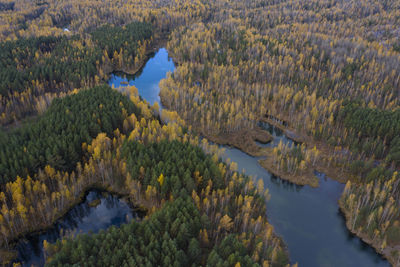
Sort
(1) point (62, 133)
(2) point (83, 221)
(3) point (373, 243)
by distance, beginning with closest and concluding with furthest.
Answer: (3) point (373, 243) → (2) point (83, 221) → (1) point (62, 133)

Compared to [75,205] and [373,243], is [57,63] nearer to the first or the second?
[75,205]

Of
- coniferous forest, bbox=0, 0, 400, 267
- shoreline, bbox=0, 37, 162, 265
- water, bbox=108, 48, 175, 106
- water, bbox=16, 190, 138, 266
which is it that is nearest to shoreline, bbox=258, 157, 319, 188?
coniferous forest, bbox=0, 0, 400, 267

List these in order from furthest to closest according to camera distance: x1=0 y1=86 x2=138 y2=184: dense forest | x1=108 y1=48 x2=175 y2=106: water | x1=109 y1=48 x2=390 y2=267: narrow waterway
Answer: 1. x1=108 y1=48 x2=175 y2=106: water
2. x1=0 y1=86 x2=138 y2=184: dense forest
3. x1=109 y1=48 x2=390 y2=267: narrow waterway

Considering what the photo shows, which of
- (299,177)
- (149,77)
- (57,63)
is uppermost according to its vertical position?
(57,63)

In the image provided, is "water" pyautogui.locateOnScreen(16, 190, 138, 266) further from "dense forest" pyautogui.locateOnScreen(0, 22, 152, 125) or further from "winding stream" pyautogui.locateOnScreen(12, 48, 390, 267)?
"dense forest" pyautogui.locateOnScreen(0, 22, 152, 125)

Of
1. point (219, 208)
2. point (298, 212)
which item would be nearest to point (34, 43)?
point (219, 208)

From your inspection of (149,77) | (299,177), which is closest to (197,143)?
(299,177)
